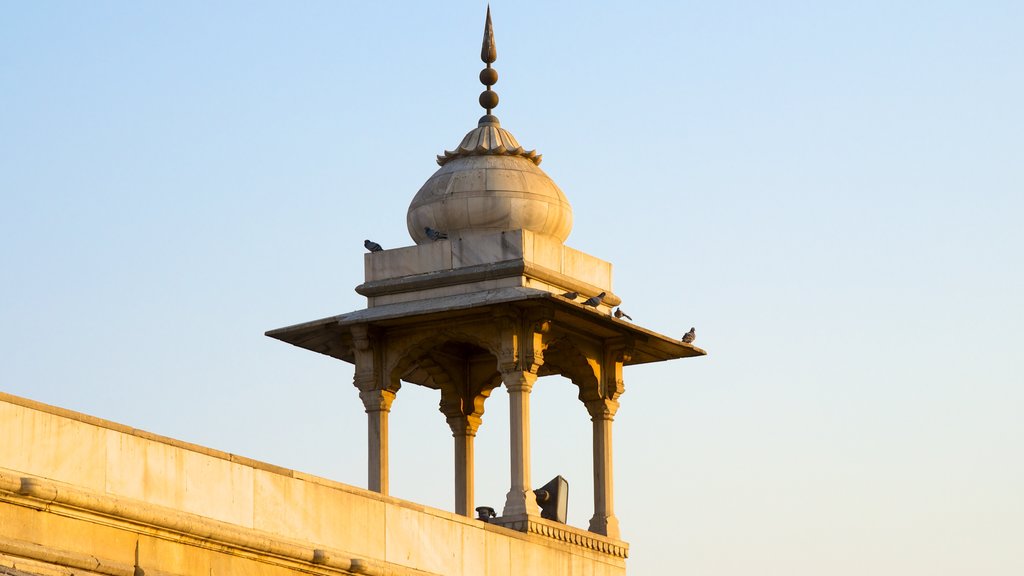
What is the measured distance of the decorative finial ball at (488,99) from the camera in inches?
1278

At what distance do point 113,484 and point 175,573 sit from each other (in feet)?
3.25

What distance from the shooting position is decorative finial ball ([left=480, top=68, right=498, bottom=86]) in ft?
107

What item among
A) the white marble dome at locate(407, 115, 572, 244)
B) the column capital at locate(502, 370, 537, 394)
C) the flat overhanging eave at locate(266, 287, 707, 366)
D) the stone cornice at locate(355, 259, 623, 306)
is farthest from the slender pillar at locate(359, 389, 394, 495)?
the white marble dome at locate(407, 115, 572, 244)

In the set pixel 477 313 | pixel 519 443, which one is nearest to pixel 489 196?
pixel 477 313

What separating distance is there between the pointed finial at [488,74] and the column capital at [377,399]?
13.9ft

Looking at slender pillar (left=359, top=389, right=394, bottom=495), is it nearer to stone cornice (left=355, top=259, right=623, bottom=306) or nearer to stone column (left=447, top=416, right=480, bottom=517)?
stone cornice (left=355, top=259, right=623, bottom=306)

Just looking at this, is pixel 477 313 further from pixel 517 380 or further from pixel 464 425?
pixel 464 425

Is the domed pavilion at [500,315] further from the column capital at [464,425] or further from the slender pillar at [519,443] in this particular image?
the column capital at [464,425]

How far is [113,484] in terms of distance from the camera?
66.4ft

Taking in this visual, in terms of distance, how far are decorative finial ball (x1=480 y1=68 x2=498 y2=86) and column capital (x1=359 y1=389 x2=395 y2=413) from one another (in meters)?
4.88

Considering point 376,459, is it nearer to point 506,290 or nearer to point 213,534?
point 506,290

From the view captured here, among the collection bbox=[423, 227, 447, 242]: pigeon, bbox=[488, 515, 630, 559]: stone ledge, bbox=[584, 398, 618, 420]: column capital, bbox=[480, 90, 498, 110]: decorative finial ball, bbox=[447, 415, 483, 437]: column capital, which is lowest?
bbox=[488, 515, 630, 559]: stone ledge

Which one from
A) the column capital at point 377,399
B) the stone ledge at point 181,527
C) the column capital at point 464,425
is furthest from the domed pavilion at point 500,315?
the stone ledge at point 181,527

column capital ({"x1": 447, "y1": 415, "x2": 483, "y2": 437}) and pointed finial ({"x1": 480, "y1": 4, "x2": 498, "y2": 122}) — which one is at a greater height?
pointed finial ({"x1": 480, "y1": 4, "x2": 498, "y2": 122})
